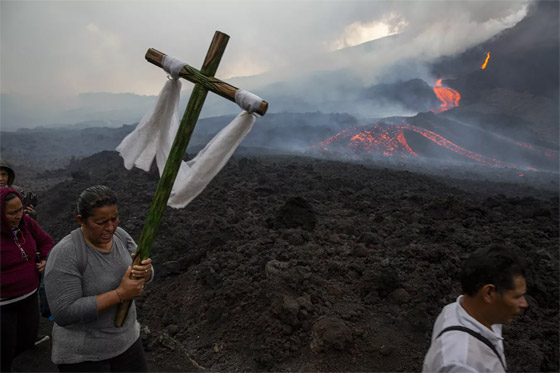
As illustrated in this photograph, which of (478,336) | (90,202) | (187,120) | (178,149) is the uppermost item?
(187,120)

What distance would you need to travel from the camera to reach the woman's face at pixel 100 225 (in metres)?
1.88

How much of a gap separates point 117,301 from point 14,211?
1470mm

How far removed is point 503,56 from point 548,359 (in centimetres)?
5742

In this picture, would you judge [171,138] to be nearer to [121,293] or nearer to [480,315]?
[121,293]

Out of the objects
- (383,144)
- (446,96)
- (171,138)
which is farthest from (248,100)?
(446,96)

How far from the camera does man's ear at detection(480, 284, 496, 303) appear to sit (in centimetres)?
168

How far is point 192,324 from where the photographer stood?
4586 mm

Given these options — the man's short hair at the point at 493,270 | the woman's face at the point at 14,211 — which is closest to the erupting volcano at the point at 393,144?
the woman's face at the point at 14,211

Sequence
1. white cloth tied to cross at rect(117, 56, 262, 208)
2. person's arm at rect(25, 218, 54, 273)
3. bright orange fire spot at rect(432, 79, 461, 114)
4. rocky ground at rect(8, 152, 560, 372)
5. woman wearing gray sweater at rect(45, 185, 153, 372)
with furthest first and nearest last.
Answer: bright orange fire spot at rect(432, 79, 461, 114), rocky ground at rect(8, 152, 560, 372), person's arm at rect(25, 218, 54, 273), white cloth tied to cross at rect(117, 56, 262, 208), woman wearing gray sweater at rect(45, 185, 153, 372)

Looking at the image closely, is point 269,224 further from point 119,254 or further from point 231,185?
point 119,254

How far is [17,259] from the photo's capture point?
267 centimetres

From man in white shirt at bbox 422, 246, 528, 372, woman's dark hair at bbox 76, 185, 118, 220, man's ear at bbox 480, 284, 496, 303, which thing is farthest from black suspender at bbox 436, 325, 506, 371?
woman's dark hair at bbox 76, 185, 118, 220

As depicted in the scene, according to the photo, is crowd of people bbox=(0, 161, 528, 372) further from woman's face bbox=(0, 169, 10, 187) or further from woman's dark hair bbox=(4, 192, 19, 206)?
woman's face bbox=(0, 169, 10, 187)

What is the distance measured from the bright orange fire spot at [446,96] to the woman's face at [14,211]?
59.7m
